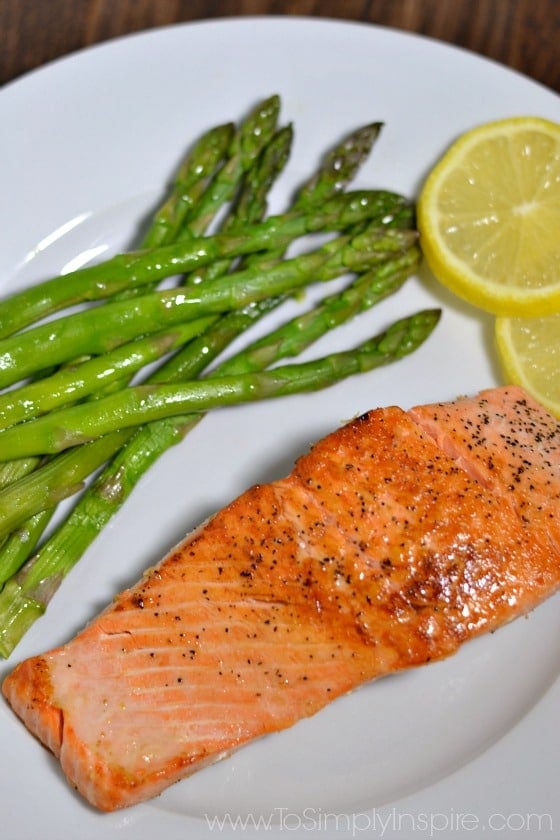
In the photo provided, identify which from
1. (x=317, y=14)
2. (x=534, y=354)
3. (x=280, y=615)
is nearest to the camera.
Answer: (x=280, y=615)

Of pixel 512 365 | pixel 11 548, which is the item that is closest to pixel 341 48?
pixel 512 365

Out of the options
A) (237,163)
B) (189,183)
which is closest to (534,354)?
(237,163)

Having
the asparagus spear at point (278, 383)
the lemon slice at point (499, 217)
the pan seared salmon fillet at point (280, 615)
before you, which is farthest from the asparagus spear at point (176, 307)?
the pan seared salmon fillet at point (280, 615)

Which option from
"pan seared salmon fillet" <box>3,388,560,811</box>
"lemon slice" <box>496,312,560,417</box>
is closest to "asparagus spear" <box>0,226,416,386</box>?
"lemon slice" <box>496,312,560,417</box>

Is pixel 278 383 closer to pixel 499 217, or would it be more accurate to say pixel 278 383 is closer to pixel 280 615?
pixel 280 615

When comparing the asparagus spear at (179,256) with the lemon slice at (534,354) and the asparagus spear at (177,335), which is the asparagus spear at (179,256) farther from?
the lemon slice at (534,354)
